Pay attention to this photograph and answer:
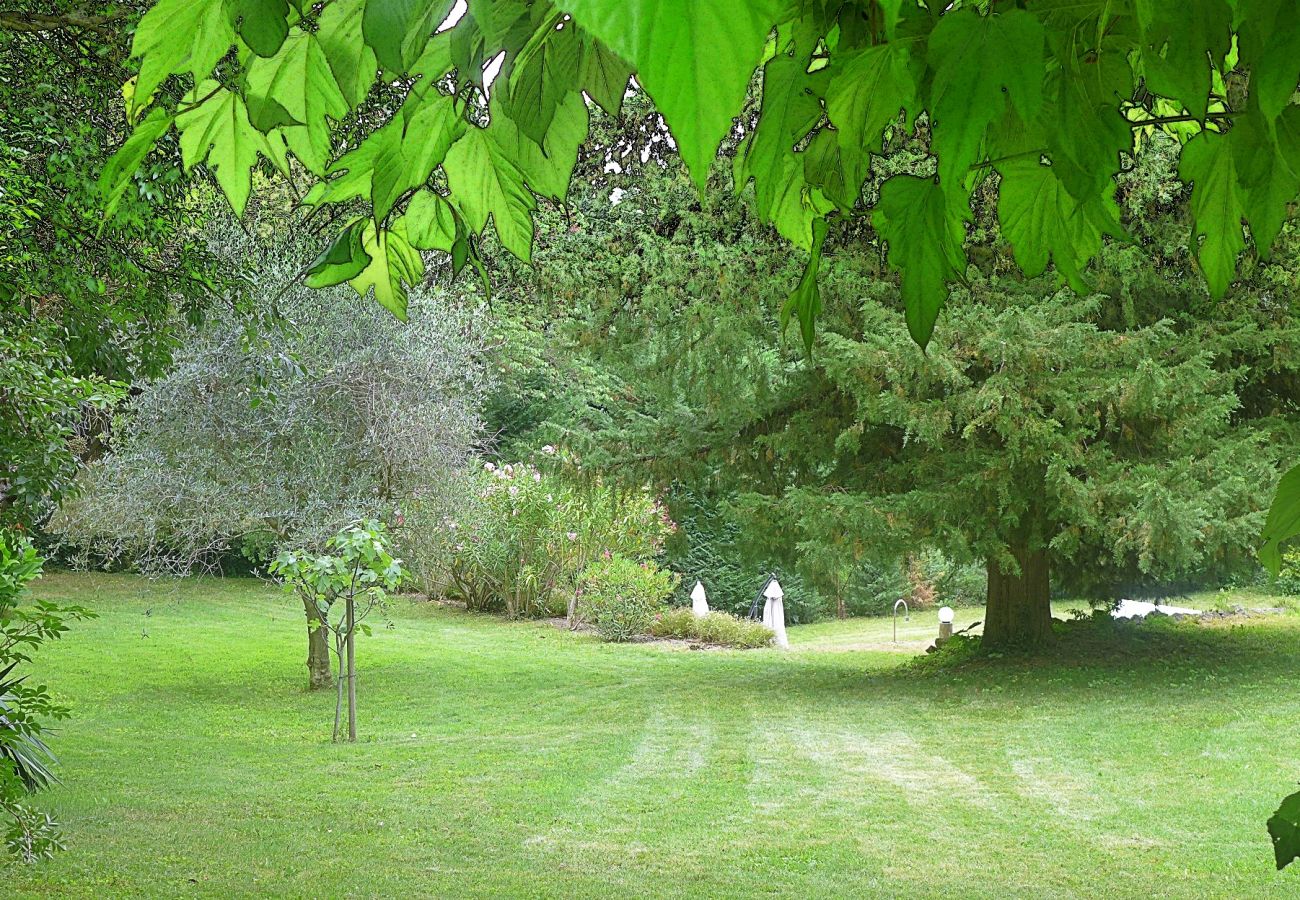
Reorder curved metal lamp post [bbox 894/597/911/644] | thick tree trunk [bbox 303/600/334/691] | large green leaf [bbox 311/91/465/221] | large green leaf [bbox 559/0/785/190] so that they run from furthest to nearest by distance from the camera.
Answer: curved metal lamp post [bbox 894/597/911/644]
thick tree trunk [bbox 303/600/334/691]
large green leaf [bbox 311/91/465/221]
large green leaf [bbox 559/0/785/190]

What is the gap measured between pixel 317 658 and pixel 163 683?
1.29m

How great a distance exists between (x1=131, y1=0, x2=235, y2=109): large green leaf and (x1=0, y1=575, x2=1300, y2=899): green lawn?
14.7ft

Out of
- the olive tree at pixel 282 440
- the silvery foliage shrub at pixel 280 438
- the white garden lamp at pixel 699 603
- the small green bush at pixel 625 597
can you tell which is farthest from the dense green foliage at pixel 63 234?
the white garden lamp at pixel 699 603

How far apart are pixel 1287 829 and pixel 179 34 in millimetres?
659

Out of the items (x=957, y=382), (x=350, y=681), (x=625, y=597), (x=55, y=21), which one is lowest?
(x=350, y=681)

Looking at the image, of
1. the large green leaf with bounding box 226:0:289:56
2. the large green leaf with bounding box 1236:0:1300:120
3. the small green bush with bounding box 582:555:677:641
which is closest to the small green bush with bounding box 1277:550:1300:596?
the small green bush with bounding box 582:555:677:641

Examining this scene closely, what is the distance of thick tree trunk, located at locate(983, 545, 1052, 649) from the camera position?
401 inches

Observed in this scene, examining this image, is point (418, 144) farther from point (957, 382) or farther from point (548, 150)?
point (957, 382)

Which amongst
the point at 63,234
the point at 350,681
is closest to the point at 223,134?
the point at 63,234

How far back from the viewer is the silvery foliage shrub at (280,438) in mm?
9352

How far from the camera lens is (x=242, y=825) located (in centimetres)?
554

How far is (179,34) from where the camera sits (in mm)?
422

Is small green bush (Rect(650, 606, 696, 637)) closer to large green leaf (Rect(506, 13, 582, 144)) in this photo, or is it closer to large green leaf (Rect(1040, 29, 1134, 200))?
large green leaf (Rect(1040, 29, 1134, 200))

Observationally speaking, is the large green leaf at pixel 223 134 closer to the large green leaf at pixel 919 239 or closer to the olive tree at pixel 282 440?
the large green leaf at pixel 919 239
